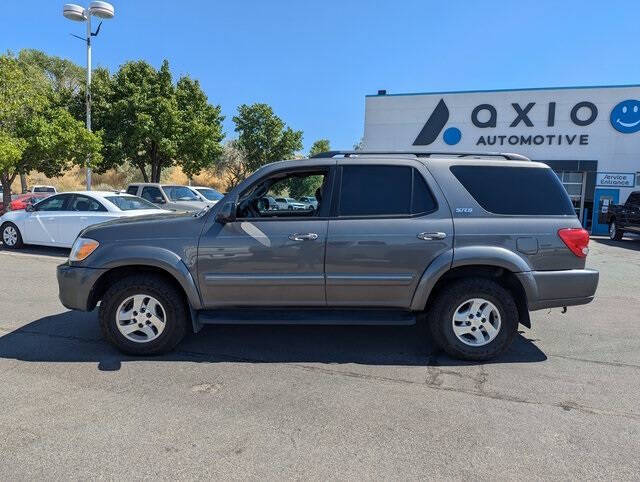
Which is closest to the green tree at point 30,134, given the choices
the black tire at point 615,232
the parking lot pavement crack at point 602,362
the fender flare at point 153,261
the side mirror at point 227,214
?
the fender flare at point 153,261

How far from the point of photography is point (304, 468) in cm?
291

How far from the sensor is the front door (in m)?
4.51

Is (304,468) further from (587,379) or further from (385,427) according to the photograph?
(587,379)

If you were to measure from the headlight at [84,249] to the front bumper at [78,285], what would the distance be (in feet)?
0.34

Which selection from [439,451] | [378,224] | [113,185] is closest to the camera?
[439,451]

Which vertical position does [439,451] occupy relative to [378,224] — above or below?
below

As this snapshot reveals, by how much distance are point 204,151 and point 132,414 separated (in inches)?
895

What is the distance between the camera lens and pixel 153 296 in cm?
460

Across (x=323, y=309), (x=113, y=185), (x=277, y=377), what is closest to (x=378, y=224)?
(x=323, y=309)

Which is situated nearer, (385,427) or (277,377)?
(385,427)

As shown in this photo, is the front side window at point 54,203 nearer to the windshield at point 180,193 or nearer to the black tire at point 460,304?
the windshield at point 180,193

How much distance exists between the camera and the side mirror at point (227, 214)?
14.8 feet

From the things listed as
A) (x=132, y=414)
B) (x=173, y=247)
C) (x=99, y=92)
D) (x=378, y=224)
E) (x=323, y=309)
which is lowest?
(x=132, y=414)

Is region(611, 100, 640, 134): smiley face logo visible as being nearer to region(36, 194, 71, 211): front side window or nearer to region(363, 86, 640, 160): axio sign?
region(363, 86, 640, 160): axio sign
